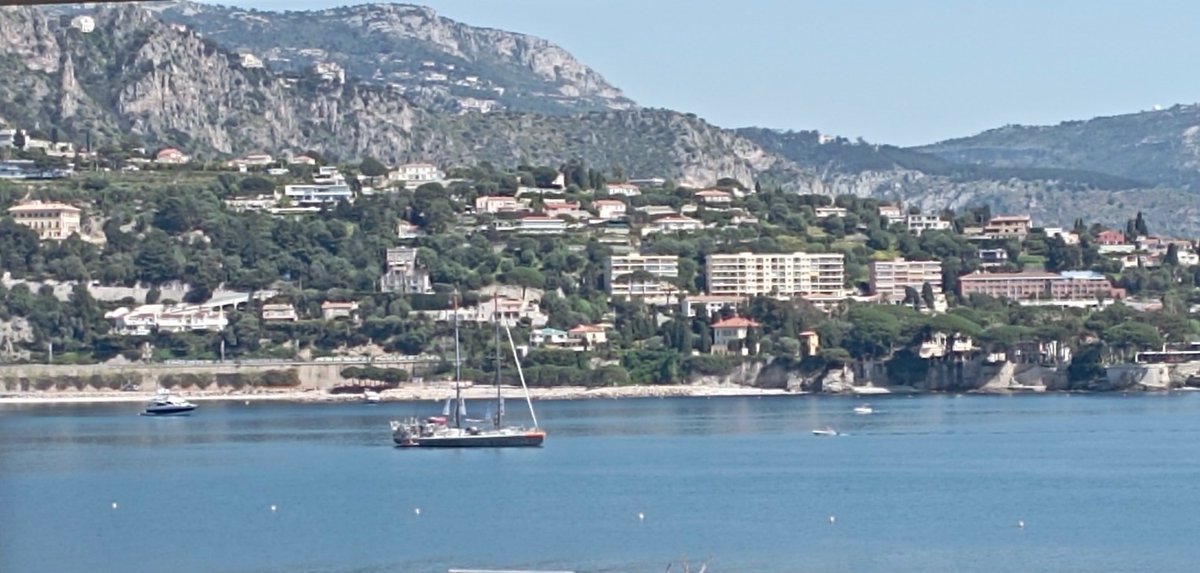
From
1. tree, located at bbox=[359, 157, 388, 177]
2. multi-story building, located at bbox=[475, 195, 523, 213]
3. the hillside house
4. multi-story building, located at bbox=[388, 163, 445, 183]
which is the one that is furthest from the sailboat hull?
tree, located at bbox=[359, 157, 388, 177]

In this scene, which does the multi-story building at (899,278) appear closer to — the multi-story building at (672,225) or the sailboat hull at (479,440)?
the multi-story building at (672,225)

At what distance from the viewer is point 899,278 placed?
93000mm

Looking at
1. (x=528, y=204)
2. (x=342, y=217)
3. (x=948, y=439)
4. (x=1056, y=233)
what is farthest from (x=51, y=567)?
(x=1056, y=233)

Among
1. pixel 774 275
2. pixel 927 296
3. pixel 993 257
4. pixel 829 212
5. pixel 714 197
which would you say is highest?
pixel 714 197

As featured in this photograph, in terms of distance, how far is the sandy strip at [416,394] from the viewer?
7562 cm

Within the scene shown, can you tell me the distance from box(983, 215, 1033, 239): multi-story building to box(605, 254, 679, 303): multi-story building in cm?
1882

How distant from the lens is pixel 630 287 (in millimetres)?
88812

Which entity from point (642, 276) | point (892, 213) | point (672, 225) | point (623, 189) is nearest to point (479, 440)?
point (642, 276)

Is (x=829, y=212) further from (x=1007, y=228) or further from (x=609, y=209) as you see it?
(x=609, y=209)

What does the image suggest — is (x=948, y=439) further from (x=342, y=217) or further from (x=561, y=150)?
(x=561, y=150)

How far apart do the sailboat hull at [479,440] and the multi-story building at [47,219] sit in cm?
3839

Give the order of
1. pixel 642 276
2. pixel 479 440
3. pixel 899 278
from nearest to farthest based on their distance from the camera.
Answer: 1. pixel 479 440
2. pixel 642 276
3. pixel 899 278

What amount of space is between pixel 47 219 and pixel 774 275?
24.1 m

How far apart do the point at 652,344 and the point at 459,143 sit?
78.5 m
